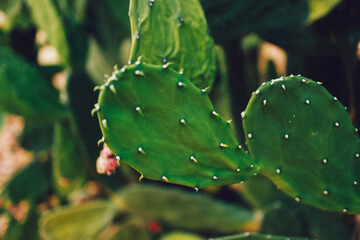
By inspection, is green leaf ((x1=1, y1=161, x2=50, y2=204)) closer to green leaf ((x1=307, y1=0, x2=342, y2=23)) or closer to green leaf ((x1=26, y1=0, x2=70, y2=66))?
green leaf ((x1=26, y1=0, x2=70, y2=66))

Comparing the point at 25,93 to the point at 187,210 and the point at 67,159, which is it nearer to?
the point at 67,159

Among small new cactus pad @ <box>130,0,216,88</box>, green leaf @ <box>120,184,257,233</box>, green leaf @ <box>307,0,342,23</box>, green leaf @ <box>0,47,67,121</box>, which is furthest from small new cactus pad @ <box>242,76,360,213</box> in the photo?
green leaf @ <box>0,47,67,121</box>

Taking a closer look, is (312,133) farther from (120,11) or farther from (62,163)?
(62,163)

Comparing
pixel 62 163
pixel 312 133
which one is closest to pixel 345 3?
pixel 312 133

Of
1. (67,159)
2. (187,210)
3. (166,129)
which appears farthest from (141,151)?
(67,159)

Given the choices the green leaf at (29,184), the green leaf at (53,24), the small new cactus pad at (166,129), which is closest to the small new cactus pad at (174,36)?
the small new cactus pad at (166,129)

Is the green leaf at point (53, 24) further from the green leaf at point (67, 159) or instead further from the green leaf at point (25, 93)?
the green leaf at point (67, 159)
